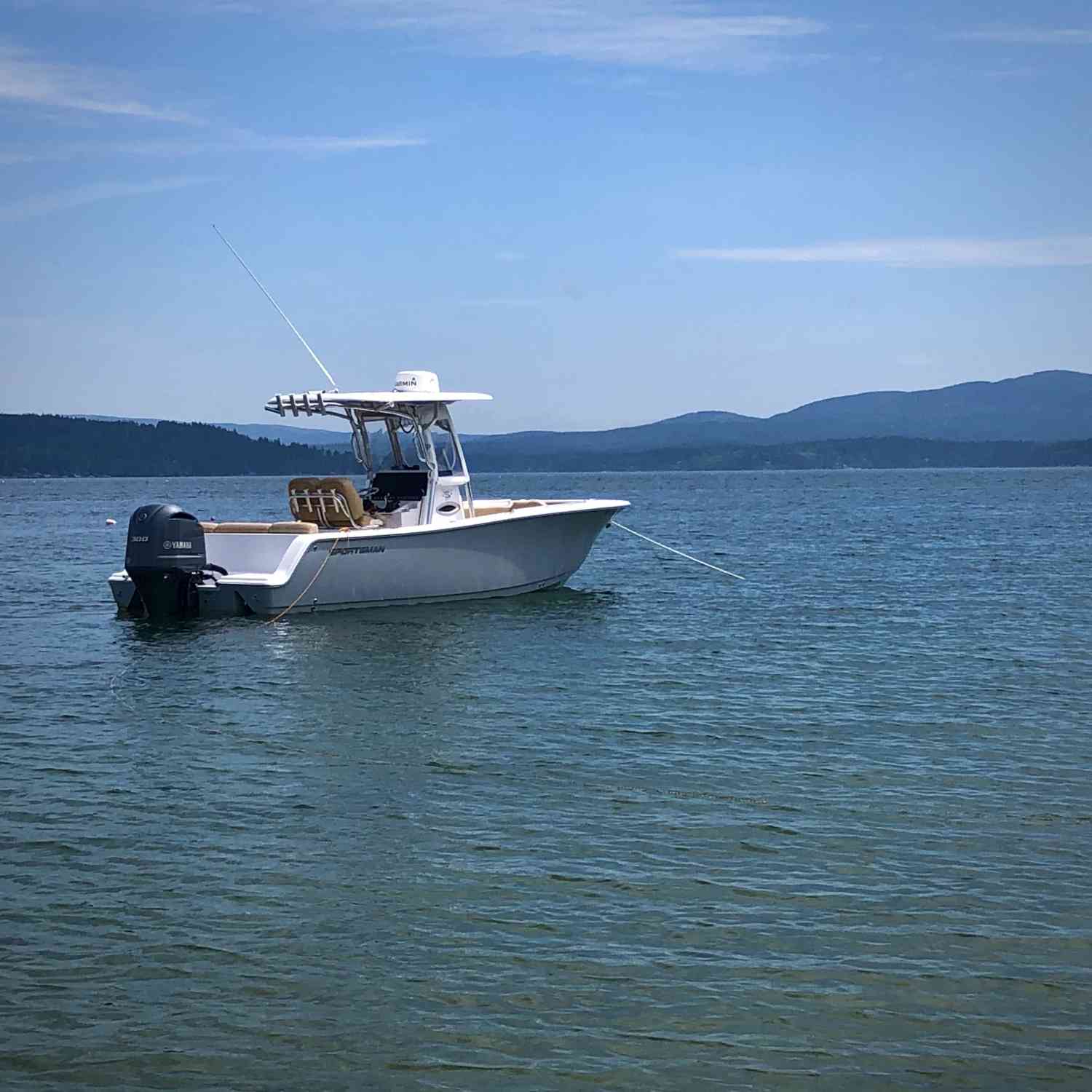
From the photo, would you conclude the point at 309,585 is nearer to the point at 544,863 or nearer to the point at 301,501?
the point at 301,501

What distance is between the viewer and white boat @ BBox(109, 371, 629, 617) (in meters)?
22.1

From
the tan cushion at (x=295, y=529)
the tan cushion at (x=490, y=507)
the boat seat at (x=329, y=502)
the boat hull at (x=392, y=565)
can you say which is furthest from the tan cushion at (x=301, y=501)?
the tan cushion at (x=490, y=507)

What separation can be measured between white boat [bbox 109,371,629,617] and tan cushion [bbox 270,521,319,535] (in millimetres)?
27

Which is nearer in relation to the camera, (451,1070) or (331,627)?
(451,1070)

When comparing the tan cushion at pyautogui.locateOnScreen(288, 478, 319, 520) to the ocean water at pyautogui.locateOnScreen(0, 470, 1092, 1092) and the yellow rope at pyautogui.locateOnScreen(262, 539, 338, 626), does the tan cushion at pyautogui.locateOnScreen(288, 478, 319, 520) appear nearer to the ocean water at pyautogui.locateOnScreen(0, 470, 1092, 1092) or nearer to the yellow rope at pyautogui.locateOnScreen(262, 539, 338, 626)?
the yellow rope at pyautogui.locateOnScreen(262, 539, 338, 626)

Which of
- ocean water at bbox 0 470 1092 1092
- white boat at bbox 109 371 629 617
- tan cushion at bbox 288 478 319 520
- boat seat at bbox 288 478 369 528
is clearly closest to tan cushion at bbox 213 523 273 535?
white boat at bbox 109 371 629 617

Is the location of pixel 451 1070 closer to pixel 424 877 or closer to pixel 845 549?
pixel 424 877

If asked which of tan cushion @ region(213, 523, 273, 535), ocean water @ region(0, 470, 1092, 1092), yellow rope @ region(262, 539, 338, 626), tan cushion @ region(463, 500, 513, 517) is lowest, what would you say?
ocean water @ region(0, 470, 1092, 1092)

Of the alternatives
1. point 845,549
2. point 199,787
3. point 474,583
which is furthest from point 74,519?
point 199,787

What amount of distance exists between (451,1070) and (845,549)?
127ft

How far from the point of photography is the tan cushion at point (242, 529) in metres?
22.8

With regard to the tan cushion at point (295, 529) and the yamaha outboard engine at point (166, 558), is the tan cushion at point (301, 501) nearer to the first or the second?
the tan cushion at point (295, 529)

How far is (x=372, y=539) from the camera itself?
2283 centimetres

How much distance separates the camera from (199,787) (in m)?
12.1
